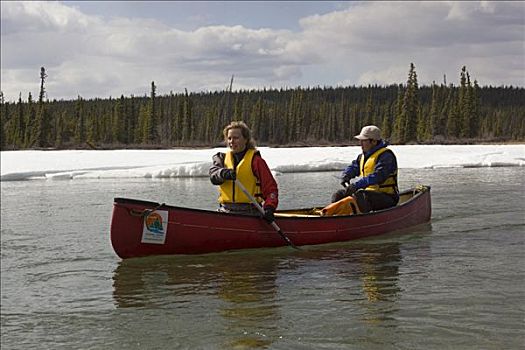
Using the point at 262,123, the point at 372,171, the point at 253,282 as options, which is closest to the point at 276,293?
the point at 253,282

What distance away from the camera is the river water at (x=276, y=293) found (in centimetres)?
457

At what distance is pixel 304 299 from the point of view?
5598 millimetres

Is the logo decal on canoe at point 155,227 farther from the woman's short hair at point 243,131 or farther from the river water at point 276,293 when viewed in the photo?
the woman's short hair at point 243,131

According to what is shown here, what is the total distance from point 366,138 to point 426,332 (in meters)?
4.76

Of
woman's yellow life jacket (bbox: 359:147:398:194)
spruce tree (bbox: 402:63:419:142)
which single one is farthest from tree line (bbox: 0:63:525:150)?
woman's yellow life jacket (bbox: 359:147:398:194)

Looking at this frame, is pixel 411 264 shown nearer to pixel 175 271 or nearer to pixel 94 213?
pixel 175 271

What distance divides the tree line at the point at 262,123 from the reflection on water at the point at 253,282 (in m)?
53.1

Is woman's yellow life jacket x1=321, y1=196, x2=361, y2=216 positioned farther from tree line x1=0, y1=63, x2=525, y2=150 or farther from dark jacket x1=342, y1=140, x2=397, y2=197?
tree line x1=0, y1=63, x2=525, y2=150

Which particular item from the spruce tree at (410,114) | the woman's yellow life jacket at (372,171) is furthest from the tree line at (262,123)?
the woman's yellow life jacket at (372,171)

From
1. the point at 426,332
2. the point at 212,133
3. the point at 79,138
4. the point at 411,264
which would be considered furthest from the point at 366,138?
the point at 212,133

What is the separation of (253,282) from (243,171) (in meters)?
1.62

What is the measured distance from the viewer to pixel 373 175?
8.97 meters

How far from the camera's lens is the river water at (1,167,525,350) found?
15.0 ft

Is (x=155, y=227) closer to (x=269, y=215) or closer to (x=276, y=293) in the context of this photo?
(x=269, y=215)
